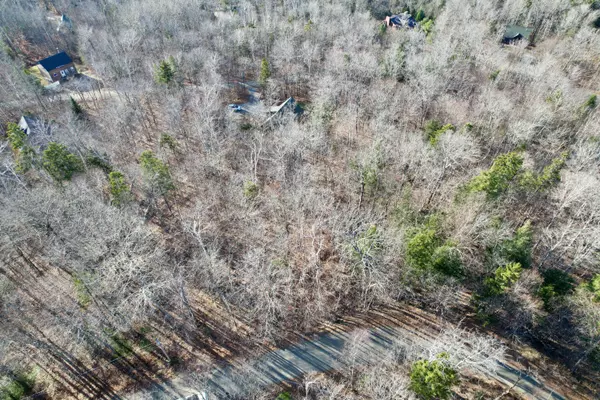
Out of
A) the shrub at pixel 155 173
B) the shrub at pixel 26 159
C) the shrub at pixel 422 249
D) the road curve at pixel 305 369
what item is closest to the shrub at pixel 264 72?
the shrub at pixel 155 173

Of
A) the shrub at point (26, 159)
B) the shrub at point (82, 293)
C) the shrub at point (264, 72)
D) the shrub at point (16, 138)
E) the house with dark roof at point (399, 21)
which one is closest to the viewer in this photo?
the shrub at point (82, 293)

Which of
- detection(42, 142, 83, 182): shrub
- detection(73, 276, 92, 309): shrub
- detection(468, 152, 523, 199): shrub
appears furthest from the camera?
detection(42, 142, 83, 182): shrub

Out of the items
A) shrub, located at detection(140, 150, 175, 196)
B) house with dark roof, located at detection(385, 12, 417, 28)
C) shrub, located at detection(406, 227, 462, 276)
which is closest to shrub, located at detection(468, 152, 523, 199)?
shrub, located at detection(406, 227, 462, 276)

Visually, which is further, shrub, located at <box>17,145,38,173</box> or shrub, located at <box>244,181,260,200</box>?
shrub, located at <box>244,181,260,200</box>

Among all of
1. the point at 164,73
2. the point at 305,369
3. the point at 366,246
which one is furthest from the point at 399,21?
the point at 305,369

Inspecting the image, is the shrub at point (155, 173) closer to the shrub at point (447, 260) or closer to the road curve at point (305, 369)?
the road curve at point (305, 369)

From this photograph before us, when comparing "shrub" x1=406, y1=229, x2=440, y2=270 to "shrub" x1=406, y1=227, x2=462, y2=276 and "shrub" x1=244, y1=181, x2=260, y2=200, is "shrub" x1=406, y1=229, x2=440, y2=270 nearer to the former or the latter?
"shrub" x1=406, y1=227, x2=462, y2=276

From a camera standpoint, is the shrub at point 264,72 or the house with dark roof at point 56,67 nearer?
the shrub at point 264,72
